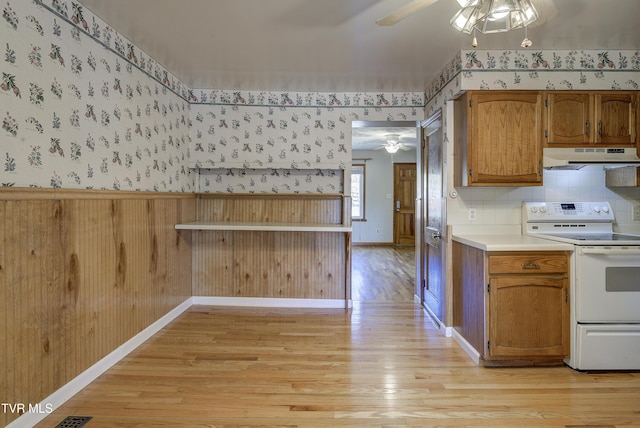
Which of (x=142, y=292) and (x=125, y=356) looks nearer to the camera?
(x=125, y=356)

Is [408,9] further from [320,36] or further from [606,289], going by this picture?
[606,289]

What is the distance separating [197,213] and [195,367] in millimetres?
1896

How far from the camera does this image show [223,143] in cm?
384

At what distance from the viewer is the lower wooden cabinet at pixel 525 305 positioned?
238 cm

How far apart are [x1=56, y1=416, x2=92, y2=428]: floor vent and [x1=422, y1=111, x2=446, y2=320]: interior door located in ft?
8.60

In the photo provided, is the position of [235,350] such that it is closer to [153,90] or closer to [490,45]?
[153,90]

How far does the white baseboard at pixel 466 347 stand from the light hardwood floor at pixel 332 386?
0.15 feet

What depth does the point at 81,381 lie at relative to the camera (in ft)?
6.98

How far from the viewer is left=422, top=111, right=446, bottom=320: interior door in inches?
124

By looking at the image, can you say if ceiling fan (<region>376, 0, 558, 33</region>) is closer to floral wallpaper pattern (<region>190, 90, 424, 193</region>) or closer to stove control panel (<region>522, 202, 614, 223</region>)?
stove control panel (<region>522, 202, 614, 223</region>)

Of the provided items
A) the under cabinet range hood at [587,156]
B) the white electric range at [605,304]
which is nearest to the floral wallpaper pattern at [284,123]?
the under cabinet range hood at [587,156]

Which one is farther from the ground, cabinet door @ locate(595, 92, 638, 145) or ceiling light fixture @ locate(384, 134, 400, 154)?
ceiling light fixture @ locate(384, 134, 400, 154)

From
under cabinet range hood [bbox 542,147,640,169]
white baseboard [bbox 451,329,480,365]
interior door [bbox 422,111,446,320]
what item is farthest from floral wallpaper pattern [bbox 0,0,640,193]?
white baseboard [bbox 451,329,480,365]

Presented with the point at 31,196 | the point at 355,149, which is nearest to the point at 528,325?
the point at 31,196
